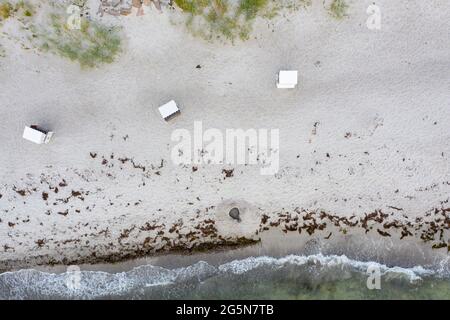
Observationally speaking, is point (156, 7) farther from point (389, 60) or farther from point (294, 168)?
point (389, 60)

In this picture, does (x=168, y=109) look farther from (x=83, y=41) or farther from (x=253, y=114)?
(x=83, y=41)

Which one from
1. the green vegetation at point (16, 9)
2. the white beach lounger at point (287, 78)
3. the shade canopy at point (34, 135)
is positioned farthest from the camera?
the green vegetation at point (16, 9)

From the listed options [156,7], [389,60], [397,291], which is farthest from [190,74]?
[397,291]

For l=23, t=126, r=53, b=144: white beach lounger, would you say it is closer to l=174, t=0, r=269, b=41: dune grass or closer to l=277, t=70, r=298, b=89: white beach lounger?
l=174, t=0, r=269, b=41: dune grass

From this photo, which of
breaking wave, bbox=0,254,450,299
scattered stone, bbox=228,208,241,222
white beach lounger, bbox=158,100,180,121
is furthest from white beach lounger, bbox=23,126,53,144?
scattered stone, bbox=228,208,241,222

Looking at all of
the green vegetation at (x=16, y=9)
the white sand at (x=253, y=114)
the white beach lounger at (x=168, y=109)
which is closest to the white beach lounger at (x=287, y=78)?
the white sand at (x=253, y=114)
